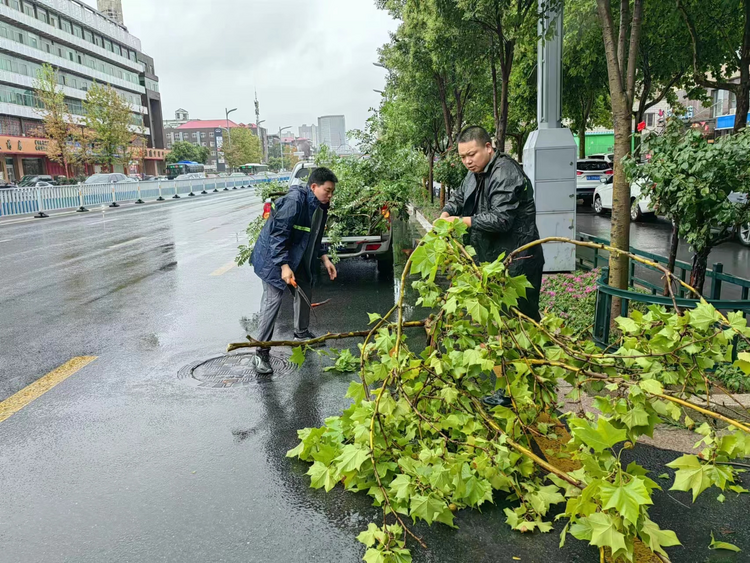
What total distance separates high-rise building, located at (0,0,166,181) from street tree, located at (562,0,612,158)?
37724mm

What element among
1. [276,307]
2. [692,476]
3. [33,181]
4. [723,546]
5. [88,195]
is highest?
[33,181]

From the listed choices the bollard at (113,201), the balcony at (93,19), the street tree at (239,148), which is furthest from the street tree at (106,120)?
the street tree at (239,148)

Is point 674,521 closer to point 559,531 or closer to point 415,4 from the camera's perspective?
point 559,531

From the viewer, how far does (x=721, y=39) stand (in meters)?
17.2

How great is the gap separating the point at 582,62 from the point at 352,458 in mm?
19377

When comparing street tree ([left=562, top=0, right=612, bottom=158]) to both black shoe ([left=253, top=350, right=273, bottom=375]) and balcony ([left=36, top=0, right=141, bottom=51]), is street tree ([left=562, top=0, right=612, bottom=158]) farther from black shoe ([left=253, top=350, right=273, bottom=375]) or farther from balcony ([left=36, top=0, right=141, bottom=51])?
balcony ([left=36, top=0, right=141, bottom=51])

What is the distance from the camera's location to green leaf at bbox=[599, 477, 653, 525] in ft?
7.68

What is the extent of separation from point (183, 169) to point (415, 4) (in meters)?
84.9

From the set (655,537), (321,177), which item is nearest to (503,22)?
(321,177)

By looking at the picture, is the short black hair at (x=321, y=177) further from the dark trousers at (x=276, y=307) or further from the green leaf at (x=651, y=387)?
the green leaf at (x=651, y=387)

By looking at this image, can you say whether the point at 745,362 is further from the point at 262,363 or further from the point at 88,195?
the point at 88,195

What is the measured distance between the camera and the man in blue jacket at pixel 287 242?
18.5 feet

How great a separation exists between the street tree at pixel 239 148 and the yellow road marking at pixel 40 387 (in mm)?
99640

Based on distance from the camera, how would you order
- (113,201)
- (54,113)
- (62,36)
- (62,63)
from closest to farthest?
1. (113,201)
2. (54,113)
3. (62,63)
4. (62,36)
